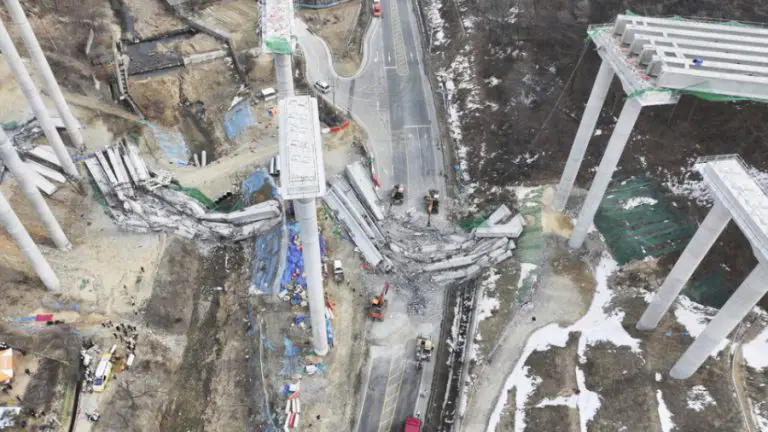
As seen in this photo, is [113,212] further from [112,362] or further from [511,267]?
[511,267]

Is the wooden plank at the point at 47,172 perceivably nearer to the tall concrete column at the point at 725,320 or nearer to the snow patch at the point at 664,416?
the snow patch at the point at 664,416

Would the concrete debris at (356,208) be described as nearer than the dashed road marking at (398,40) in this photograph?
Yes

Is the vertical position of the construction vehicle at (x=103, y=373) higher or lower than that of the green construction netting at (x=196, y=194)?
lower

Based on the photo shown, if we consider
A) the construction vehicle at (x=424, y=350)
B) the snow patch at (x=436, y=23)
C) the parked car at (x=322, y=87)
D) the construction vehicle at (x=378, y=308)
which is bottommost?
the construction vehicle at (x=424, y=350)

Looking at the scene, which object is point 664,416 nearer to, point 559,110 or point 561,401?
point 561,401

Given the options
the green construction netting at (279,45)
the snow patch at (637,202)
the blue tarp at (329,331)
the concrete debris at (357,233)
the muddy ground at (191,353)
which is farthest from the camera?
the concrete debris at (357,233)

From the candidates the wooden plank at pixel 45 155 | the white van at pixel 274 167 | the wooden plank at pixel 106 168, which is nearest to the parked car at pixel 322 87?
the white van at pixel 274 167

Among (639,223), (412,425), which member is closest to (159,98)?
(412,425)

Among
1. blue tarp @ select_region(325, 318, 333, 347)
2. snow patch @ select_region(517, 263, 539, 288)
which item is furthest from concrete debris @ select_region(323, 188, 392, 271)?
snow patch @ select_region(517, 263, 539, 288)
